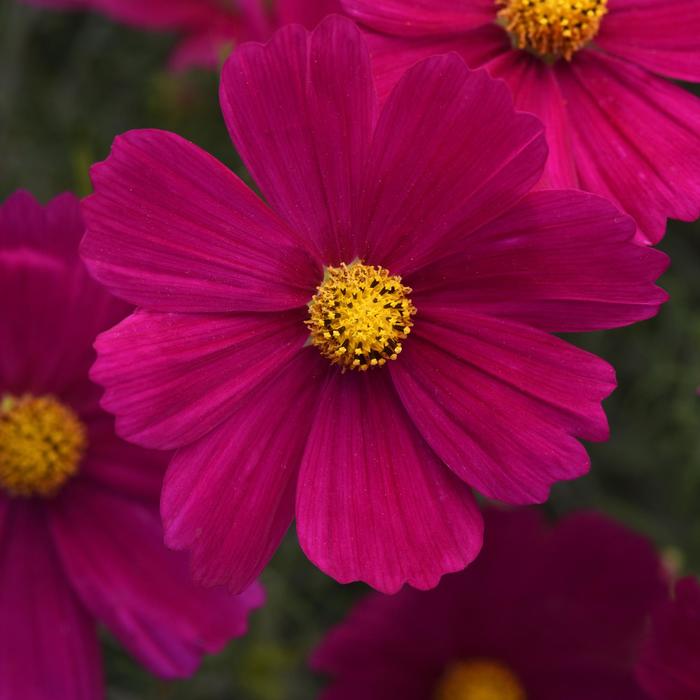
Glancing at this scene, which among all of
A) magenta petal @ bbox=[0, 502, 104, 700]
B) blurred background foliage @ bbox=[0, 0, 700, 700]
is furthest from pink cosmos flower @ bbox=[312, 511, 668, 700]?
magenta petal @ bbox=[0, 502, 104, 700]

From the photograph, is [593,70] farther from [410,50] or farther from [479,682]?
[479,682]

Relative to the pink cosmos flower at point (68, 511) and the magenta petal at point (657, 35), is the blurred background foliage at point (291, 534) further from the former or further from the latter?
the magenta petal at point (657, 35)

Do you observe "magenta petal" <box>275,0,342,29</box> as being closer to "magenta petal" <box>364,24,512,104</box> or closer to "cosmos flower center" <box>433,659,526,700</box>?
"magenta petal" <box>364,24,512,104</box>

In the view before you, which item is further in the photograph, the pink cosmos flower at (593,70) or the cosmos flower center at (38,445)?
the cosmos flower center at (38,445)

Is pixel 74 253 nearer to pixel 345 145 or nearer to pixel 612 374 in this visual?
pixel 345 145

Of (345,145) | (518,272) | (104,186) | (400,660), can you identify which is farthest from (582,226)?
(400,660)

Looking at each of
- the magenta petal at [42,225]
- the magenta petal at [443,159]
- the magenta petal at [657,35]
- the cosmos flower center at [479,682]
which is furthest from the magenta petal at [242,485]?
the cosmos flower center at [479,682]
